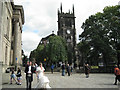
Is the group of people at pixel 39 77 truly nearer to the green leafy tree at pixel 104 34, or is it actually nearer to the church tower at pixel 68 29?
the green leafy tree at pixel 104 34

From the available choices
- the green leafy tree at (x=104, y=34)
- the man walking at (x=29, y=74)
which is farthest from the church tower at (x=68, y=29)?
the man walking at (x=29, y=74)

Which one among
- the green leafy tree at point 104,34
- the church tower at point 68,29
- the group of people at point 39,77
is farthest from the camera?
the church tower at point 68,29

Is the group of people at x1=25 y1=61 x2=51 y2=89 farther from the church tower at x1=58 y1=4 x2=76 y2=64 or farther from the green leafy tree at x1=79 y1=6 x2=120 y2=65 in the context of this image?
the church tower at x1=58 y1=4 x2=76 y2=64

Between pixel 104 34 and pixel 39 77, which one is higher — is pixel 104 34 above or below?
above

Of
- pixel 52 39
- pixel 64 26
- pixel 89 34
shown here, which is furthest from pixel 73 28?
pixel 89 34

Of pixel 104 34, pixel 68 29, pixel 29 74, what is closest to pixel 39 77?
pixel 29 74

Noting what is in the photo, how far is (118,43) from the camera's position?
30.9 meters

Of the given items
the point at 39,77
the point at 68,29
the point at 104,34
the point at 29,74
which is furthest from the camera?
the point at 68,29

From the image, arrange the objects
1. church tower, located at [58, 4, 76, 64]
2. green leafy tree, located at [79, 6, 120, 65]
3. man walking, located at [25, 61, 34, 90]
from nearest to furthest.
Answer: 1. man walking, located at [25, 61, 34, 90]
2. green leafy tree, located at [79, 6, 120, 65]
3. church tower, located at [58, 4, 76, 64]

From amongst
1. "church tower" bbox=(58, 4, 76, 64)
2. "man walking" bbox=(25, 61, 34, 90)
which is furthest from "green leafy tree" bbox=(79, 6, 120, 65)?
"church tower" bbox=(58, 4, 76, 64)

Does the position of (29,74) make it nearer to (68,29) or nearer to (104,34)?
(104,34)

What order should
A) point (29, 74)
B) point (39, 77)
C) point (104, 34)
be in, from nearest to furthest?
point (39, 77), point (29, 74), point (104, 34)

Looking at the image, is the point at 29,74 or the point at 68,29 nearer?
the point at 29,74

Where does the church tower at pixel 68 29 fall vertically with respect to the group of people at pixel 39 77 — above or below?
above
